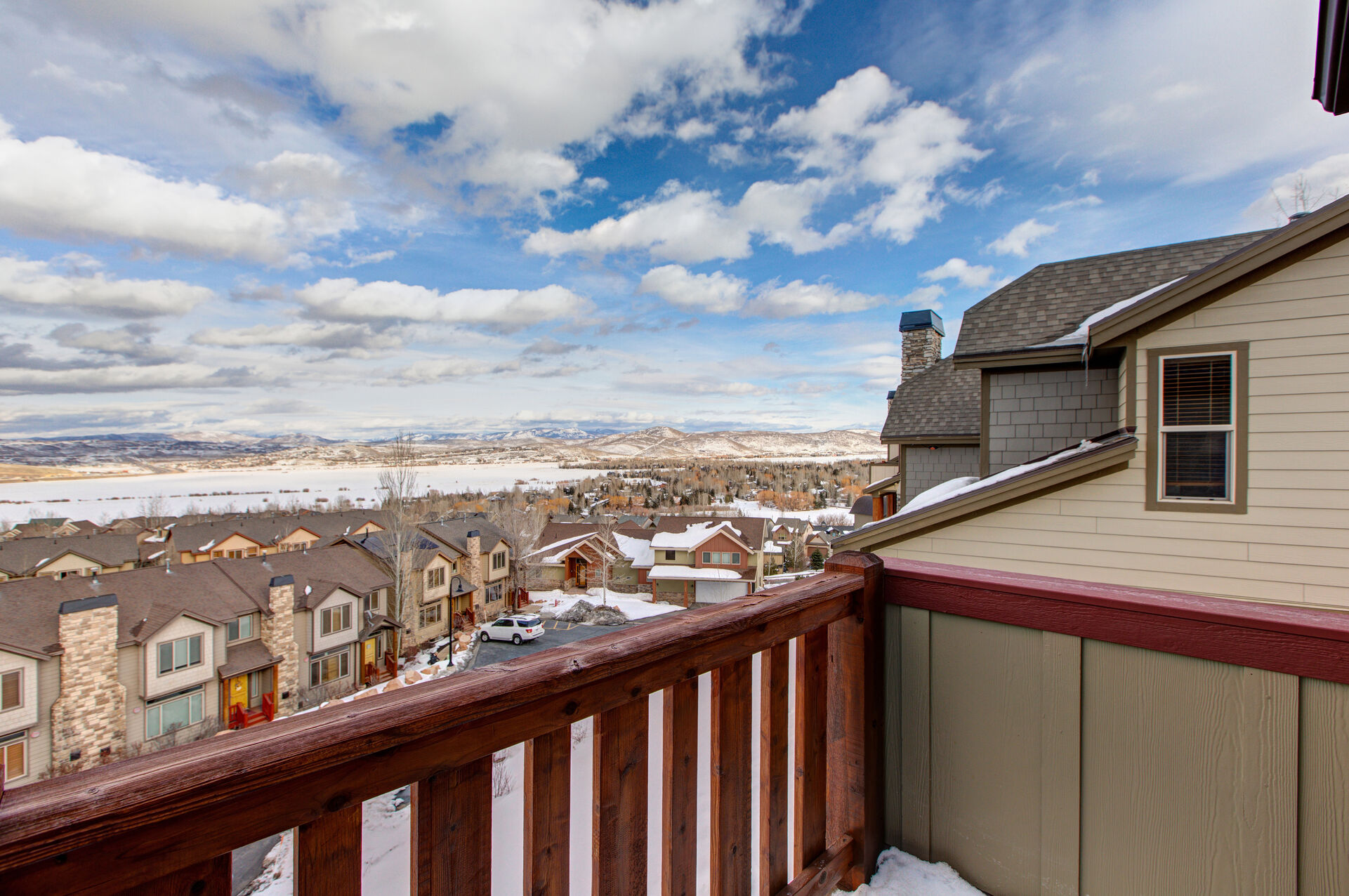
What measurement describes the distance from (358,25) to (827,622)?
14.6 meters

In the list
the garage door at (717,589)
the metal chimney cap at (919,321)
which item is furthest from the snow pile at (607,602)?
the metal chimney cap at (919,321)

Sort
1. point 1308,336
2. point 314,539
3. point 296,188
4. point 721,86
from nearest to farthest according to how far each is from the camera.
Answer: point 1308,336, point 721,86, point 314,539, point 296,188

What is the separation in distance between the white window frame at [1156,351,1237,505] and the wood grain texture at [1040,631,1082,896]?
4.74m

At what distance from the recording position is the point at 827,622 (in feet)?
6.40

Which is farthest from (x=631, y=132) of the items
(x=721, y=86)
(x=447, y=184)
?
(x=447, y=184)

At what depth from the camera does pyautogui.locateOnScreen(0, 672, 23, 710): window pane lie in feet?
38.9

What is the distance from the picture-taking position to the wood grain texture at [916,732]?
2.08 m

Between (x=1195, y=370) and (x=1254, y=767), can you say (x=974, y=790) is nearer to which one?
(x=1254, y=767)

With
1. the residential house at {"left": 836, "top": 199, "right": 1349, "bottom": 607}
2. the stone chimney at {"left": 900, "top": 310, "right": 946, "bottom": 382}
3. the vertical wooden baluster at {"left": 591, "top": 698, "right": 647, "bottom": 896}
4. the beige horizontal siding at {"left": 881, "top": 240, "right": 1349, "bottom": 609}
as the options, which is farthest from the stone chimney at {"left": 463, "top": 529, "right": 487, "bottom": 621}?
the vertical wooden baluster at {"left": 591, "top": 698, "right": 647, "bottom": 896}

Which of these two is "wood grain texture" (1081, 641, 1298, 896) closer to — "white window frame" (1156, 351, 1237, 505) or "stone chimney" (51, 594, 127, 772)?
"white window frame" (1156, 351, 1237, 505)

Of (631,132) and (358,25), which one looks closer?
(358,25)

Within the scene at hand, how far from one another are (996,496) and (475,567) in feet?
72.2

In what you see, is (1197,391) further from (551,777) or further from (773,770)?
(551,777)

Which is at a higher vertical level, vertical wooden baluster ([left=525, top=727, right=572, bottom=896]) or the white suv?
vertical wooden baluster ([left=525, top=727, right=572, bottom=896])
